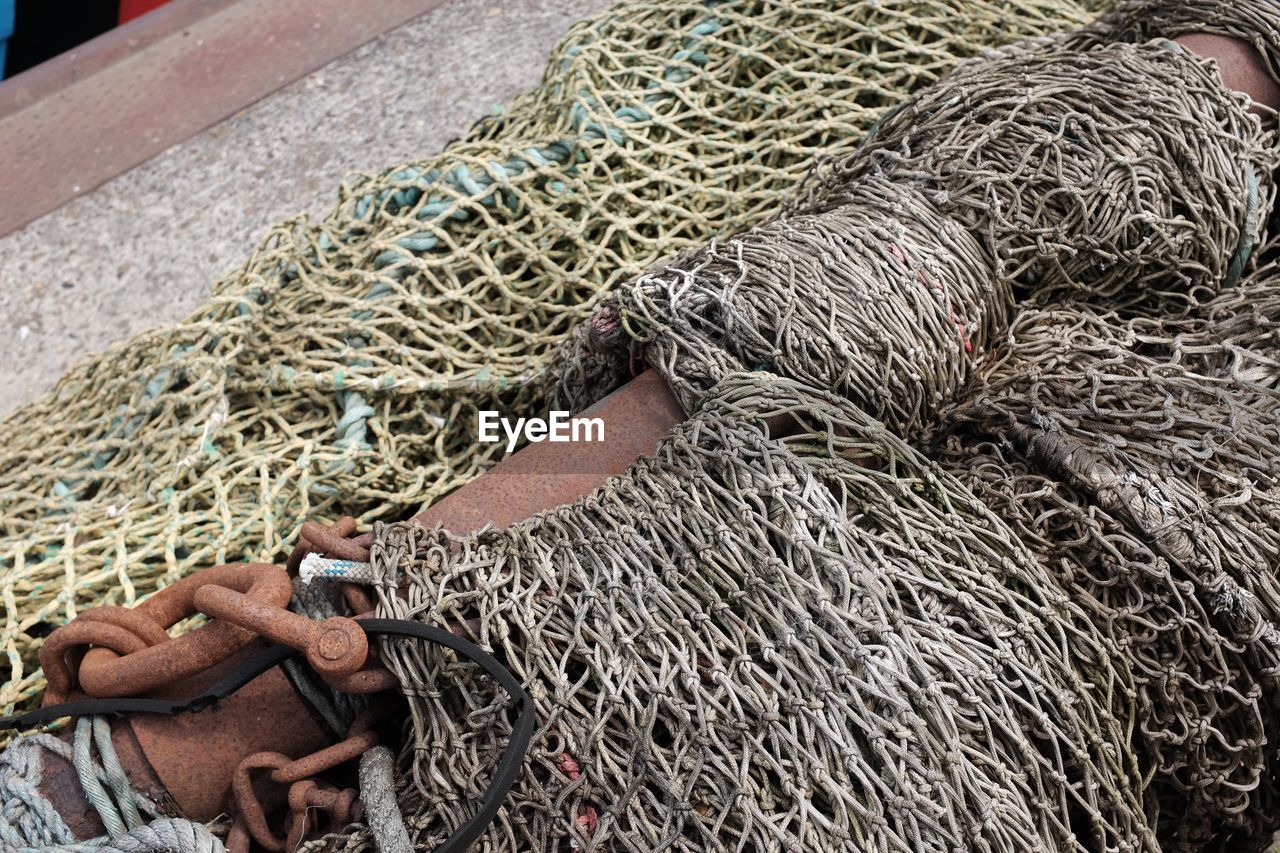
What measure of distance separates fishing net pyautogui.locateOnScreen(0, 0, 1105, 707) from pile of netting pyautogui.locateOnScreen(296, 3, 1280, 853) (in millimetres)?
365

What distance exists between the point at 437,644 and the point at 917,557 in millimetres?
536

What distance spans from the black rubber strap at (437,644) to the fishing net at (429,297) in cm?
31

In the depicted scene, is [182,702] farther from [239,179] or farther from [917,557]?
[239,179]

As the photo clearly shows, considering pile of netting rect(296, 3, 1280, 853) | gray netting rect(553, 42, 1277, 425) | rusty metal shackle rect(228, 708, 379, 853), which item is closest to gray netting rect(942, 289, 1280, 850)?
pile of netting rect(296, 3, 1280, 853)

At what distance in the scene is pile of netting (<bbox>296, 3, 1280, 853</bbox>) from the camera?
115 centimetres

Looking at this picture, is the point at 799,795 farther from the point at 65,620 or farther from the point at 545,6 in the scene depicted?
the point at 545,6

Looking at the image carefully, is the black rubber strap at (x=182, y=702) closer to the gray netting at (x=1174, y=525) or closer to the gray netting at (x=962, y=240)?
the gray netting at (x=962, y=240)

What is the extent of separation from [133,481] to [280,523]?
0.29 meters

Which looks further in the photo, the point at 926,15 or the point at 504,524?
the point at 926,15

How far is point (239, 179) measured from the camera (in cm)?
269

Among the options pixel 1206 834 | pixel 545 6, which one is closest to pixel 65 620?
pixel 1206 834

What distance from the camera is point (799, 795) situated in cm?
112
